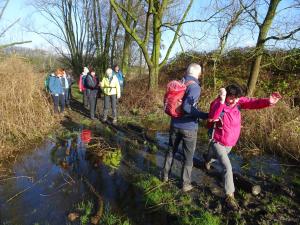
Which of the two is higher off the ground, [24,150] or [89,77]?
[89,77]

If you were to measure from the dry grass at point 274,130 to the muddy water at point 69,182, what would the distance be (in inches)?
28.1

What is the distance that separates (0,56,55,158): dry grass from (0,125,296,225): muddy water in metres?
0.66

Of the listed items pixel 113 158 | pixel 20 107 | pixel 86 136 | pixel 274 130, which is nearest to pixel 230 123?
pixel 113 158

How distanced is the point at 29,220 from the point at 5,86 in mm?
5329

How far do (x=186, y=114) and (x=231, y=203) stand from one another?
1577 millimetres

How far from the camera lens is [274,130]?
741 cm

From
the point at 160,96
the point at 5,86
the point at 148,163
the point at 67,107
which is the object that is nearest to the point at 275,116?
the point at 148,163

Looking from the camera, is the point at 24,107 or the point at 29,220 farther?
the point at 24,107

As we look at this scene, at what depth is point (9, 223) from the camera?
4.28m

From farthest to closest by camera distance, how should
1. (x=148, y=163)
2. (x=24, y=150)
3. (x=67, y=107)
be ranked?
(x=67, y=107), (x=24, y=150), (x=148, y=163)

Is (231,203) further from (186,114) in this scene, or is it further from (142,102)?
(142,102)

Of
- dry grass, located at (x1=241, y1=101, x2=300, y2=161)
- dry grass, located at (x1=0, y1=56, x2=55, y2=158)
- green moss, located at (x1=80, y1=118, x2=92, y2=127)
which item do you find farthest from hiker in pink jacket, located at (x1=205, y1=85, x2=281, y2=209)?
green moss, located at (x1=80, y1=118, x2=92, y2=127)

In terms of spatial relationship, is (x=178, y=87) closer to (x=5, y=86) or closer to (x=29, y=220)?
(x=29, y=220)

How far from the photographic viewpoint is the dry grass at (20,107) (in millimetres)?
7641
